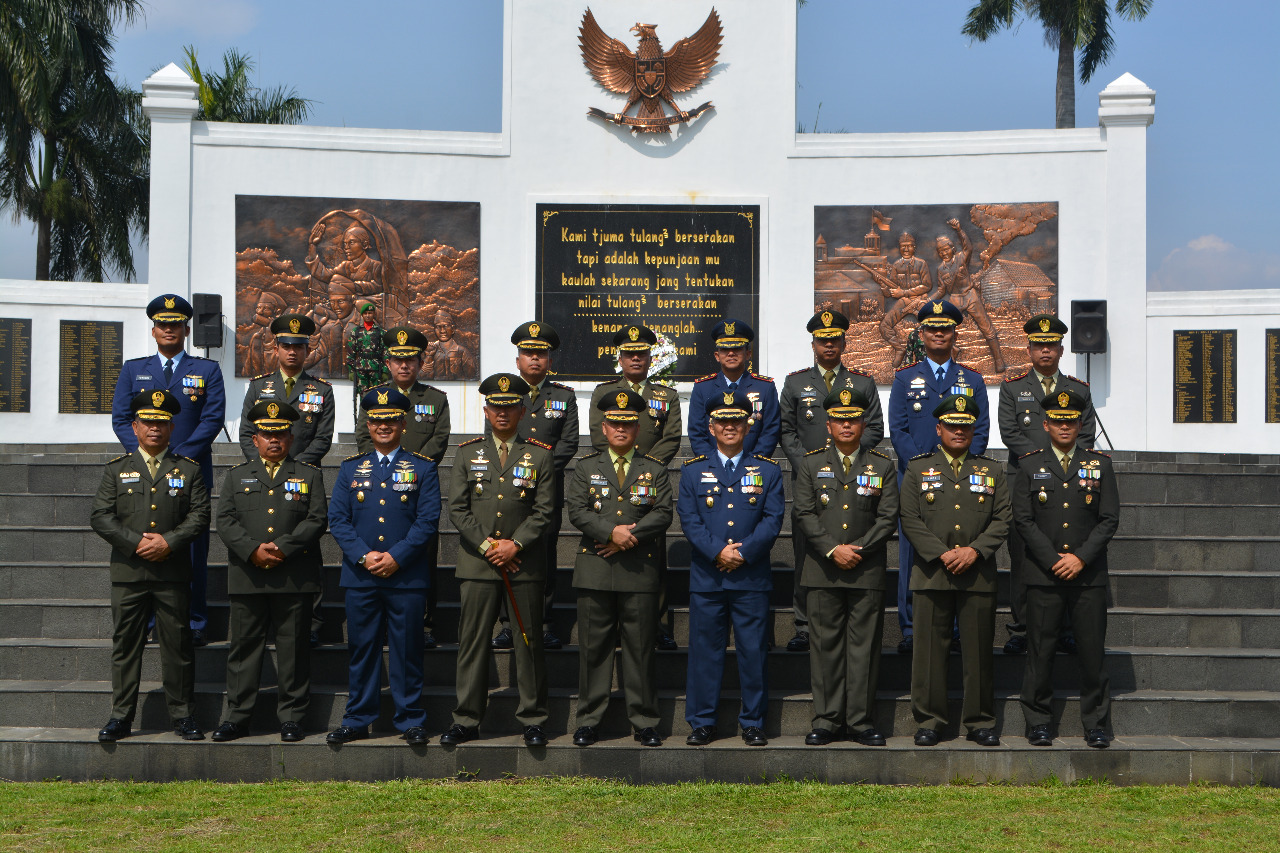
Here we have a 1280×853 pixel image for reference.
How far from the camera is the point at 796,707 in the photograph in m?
6.25

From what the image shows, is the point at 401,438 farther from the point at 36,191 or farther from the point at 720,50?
the point at 36,191

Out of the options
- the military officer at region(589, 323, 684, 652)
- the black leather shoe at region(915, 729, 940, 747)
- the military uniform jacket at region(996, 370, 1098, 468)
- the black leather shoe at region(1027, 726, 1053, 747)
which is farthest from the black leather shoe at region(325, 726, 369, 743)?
the military uniform jacket at region(996, 370, 1098, 468)

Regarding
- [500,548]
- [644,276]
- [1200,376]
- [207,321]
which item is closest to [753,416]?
[500,548]

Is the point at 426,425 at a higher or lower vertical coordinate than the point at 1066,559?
higher

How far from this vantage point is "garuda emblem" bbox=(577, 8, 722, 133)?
1225cm

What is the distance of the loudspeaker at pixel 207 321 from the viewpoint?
11.5 meters

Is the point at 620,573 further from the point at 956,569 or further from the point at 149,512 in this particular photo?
the point at 149,512

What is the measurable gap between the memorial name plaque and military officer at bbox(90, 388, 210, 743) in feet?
21.3

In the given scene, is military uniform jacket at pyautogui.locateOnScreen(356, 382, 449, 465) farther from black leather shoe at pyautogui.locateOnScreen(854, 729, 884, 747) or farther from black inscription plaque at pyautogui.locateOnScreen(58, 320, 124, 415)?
black inscription plaque at pyautogui.locateOnScreen(58, 320, 124, 415)

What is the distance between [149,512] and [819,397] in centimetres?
400

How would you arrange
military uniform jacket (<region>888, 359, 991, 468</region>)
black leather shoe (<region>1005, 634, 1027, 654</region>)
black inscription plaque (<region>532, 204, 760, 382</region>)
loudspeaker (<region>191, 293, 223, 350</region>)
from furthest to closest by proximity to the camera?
black inscription plaque (<region>532, 204, 760, 382</region>) < loudspeaker (<region>191, 293, 223, 350</region>) < military uniform jacket (<region>888, 359, 991, 468</region>) < black leather shoe (<region>1005, 634, 1027, 654</region>)

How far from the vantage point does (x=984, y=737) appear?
19.6 feet

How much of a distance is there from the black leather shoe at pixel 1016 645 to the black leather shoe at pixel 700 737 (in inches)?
77.2

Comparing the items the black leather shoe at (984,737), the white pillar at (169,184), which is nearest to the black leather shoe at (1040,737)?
the black leather shoe at (984,737)
